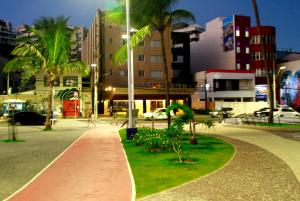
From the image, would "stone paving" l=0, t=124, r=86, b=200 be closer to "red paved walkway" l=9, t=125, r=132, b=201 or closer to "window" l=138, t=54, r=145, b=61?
"red paved walkway" l=9, t=125, r=132, b=201

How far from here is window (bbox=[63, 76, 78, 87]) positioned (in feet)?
204

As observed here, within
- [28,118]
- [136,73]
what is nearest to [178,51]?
[136,73]

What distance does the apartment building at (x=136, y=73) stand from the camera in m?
67.4

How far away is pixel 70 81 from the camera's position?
205 feet

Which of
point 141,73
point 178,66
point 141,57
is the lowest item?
Result: point 141,73

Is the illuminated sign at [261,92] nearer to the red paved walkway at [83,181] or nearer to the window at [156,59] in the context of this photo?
the window at [156,59]

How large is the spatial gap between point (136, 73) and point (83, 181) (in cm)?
6242

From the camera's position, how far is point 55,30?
3089 centimetres

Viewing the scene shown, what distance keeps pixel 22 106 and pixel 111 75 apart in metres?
17.3

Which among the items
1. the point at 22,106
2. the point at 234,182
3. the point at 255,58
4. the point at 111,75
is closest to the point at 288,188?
the point at 234,182

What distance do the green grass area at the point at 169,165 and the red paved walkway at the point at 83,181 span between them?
37 cm

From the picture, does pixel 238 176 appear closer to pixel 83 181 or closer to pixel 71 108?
pixel 83 181

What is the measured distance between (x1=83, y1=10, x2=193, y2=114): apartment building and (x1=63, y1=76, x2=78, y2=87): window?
5.82 metres

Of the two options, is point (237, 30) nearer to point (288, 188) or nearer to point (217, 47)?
point (217, 47)
